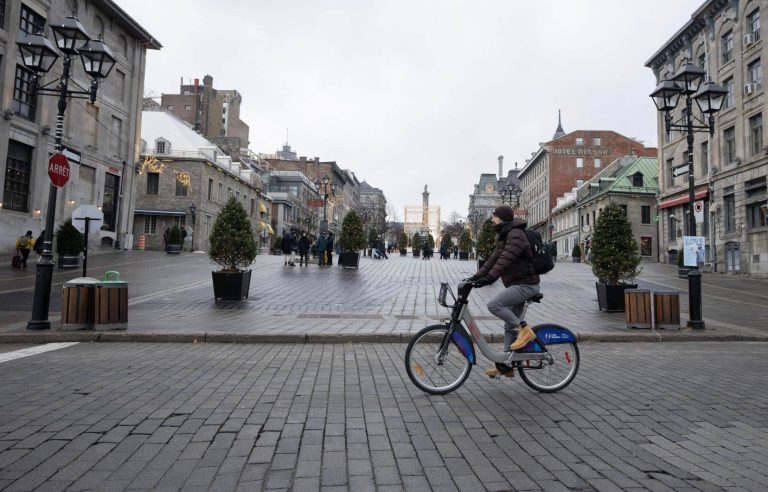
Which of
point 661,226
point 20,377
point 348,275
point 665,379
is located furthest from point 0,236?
point 661,226

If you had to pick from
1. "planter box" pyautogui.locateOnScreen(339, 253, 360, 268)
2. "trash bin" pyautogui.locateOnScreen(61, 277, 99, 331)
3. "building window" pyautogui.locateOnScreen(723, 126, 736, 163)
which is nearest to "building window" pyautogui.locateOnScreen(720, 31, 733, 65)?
"building window" pyautogui.locateOnScreen(723, 126, 736, 163)

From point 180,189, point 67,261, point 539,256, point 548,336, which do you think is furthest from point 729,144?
point 180,189

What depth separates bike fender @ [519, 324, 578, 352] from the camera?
17.1ft

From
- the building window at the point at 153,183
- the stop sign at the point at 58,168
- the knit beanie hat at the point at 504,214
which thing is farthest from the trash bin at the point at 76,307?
the building window at the point at 153,183

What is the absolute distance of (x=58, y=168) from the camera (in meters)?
8.99

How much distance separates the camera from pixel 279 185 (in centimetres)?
7362

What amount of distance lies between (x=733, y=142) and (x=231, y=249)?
31.2 m

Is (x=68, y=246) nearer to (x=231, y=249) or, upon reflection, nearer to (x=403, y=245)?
(x=231, y=249)

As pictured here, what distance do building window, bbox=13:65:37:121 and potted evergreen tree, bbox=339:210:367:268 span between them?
17.5 m

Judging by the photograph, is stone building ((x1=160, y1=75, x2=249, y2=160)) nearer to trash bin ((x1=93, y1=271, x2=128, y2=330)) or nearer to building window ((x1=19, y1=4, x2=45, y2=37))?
building window ((x1=19, y1=4, x2=45, y2=37))

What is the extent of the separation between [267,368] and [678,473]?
447cm

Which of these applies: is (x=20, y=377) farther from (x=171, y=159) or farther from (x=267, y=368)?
(x=171, y=159)

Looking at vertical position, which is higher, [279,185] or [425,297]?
[279,185]

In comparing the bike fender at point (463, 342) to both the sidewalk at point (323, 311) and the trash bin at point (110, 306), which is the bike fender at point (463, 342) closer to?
the sidewalk at point (323, 311)
